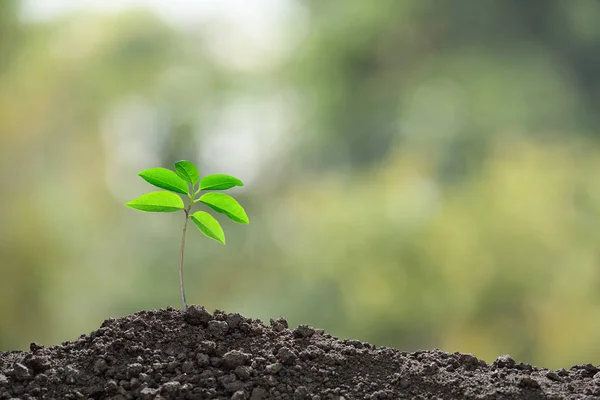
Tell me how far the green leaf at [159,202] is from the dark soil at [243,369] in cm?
26

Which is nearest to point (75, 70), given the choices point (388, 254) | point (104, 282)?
point (104, 282)

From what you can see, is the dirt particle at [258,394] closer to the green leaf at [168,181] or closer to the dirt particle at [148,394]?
the dirt particle at [148,394]

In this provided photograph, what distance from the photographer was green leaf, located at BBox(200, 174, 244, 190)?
1.66 m

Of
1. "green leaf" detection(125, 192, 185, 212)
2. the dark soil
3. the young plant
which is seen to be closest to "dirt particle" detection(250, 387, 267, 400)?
the dark soil

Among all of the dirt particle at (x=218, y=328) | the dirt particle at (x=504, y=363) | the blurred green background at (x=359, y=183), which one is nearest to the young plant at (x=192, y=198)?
the dirt particle at (x=218, y=328)

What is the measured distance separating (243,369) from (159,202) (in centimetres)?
50

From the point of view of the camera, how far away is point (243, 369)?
4.61 feet

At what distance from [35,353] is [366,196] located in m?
4.10

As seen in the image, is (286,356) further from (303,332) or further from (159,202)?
(159,202)

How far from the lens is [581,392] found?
143 centimetres

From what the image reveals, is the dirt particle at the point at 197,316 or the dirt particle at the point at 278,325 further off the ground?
the dirt particle at the point at 278,325

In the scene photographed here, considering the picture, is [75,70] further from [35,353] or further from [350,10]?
[35,353]

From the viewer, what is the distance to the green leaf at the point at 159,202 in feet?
5.46

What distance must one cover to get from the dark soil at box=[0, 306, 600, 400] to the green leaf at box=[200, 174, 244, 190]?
0.98ft
